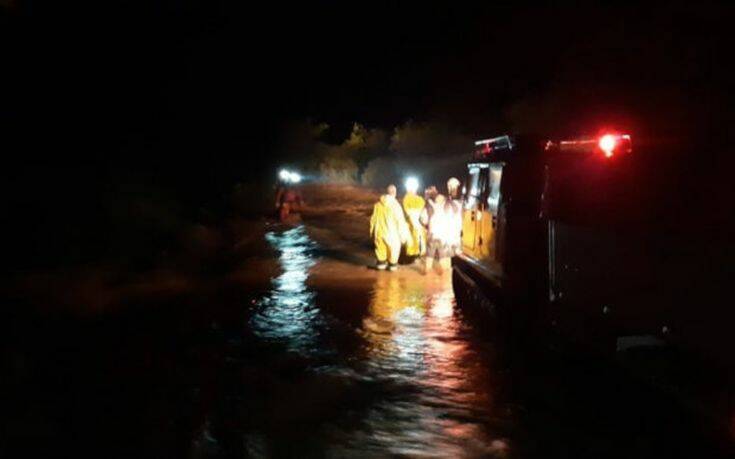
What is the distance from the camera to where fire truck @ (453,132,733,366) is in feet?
15.2

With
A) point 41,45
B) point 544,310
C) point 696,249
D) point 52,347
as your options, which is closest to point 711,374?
point 696,249

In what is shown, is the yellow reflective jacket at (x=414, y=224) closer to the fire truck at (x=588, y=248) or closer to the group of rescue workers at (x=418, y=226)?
the group of rescue workers at (x=418, y=226)

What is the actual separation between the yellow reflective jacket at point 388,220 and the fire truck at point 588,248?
4.29 metres

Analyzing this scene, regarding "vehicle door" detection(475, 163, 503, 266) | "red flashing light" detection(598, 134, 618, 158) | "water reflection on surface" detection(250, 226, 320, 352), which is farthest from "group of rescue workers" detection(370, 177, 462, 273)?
"red flashing light" detection(598, 134, 618, 158)

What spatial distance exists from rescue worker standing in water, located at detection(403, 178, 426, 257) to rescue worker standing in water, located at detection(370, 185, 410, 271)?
49 centimetres

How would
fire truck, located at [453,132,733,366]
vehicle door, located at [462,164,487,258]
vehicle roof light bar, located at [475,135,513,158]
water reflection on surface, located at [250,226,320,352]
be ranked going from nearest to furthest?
fire truck, located at [453,132,733,366]
vehicle roof light bar, located at [475,135,513,158]
water reflection on surface, located at [250,226,320,352]
vehicle door, located at [462,164,487,258]

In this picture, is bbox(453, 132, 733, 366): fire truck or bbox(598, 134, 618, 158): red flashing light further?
bbox(598, 134, 618, 158): red flashing light

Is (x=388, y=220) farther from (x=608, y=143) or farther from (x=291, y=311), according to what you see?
(x=608, y=143)

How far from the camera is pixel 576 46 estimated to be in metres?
20.6

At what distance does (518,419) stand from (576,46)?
54.5ft

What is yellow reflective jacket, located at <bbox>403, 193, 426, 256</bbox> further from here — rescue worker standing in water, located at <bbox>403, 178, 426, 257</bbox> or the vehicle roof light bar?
the vehicle roof light bar

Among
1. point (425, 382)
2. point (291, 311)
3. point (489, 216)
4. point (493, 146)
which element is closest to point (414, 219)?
point (291, 311)

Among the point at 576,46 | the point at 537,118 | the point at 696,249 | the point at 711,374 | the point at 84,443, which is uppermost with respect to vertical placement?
the point at 576,46

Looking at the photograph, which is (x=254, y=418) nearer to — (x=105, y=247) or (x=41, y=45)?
(x=41, y=45)
